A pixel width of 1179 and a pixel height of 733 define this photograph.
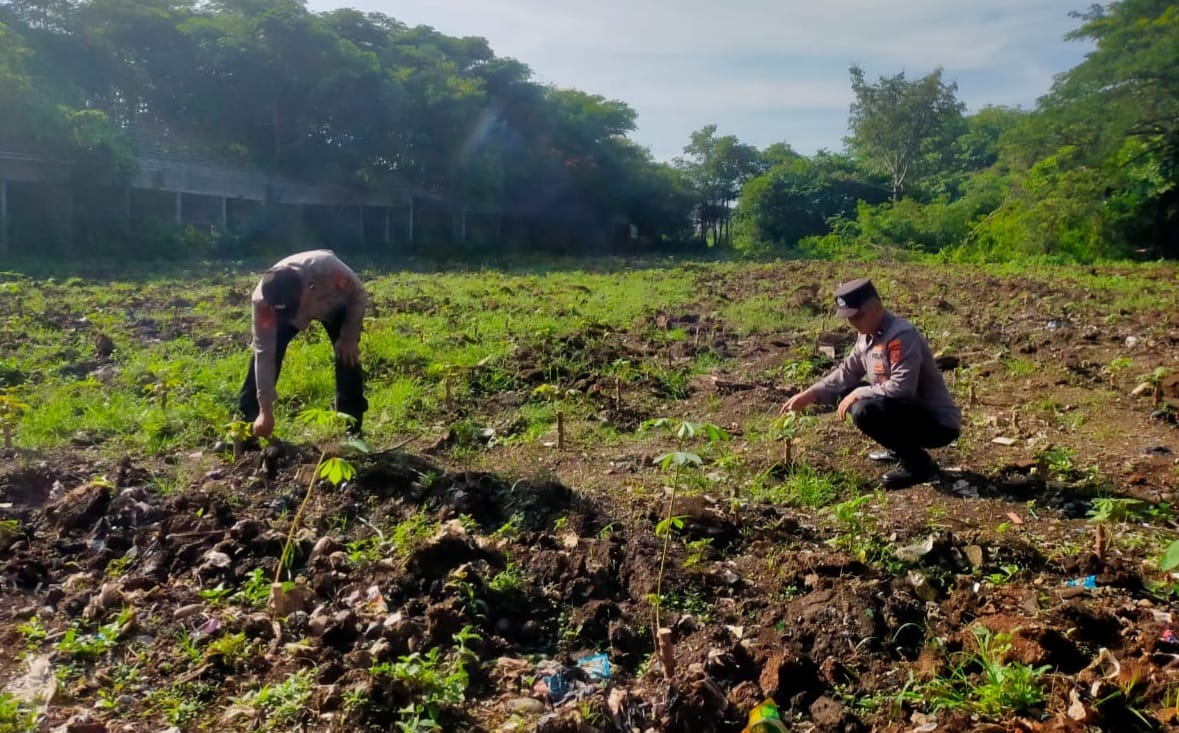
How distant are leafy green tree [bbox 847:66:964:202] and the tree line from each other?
9 cm

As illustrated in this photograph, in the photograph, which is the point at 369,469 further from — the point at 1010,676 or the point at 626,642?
the point at 1010,676

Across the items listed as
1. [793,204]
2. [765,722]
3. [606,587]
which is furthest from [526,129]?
[765,722]

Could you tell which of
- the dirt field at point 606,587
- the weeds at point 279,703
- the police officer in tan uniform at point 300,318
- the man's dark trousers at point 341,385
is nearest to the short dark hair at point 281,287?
the police officer in tan uniform at point 300,318

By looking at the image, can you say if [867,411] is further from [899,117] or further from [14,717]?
[899,117]

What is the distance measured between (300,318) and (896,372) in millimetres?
3193

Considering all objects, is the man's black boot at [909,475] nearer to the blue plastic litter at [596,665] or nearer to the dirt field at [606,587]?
the dirt field at [606,587]

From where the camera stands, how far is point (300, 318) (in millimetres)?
4863

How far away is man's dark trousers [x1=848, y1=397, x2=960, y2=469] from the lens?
4340 mm

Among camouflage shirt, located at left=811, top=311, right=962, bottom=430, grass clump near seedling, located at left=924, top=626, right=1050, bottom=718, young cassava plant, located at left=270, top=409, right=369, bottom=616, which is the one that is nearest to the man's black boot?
camouflage shirt, located at left=811, top=311, right=962, bottom=430

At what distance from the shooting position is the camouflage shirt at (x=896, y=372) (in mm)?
4285

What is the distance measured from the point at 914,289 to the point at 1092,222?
12.1 meters

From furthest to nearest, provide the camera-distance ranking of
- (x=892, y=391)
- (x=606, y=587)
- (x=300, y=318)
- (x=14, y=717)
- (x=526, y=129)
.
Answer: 1. (x=526, y=129)
2. (x=300, y=318)
3. (x=892, y=391)
4. (x=606, y=587)
5. (x=14, y=717)

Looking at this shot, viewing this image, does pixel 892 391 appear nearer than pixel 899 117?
Yes

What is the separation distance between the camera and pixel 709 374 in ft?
25.0
